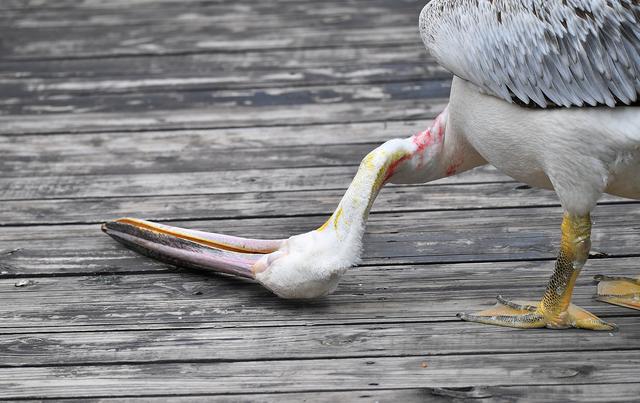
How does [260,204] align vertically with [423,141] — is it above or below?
below

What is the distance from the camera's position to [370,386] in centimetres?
249

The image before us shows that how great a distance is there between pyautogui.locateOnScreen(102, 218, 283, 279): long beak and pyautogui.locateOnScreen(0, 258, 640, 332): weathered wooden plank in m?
0.07

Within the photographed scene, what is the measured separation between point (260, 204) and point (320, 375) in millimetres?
1123

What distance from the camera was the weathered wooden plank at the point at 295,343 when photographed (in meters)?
2.64

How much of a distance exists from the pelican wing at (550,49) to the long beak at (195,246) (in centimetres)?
78

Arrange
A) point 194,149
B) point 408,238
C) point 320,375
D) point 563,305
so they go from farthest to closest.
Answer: point 194,149 → point 408,238 → point 563,305 → point 320,375

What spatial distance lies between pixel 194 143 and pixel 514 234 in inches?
55.4

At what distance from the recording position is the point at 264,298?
2.95m

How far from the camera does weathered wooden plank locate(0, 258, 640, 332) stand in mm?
2832

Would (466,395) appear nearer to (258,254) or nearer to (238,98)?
(258,254)

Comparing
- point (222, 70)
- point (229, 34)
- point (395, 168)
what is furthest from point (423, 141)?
point (229, 34)

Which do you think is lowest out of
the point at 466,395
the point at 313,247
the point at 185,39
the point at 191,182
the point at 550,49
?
the point at 466,395

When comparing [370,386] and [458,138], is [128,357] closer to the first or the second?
→ [370,386]

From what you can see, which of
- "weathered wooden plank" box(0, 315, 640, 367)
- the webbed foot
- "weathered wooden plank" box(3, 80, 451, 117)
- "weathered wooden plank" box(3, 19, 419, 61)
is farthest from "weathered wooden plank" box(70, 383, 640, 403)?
"weathered wooden plank" box(3, 19, 419, 61)
